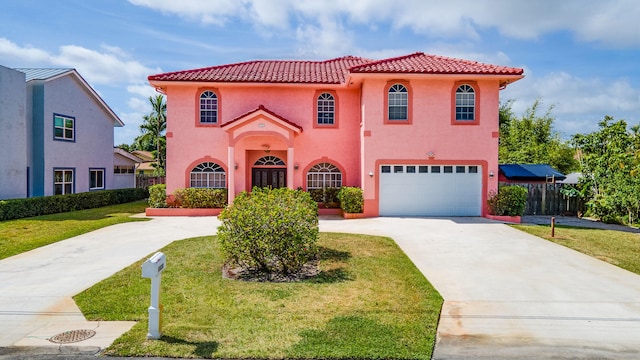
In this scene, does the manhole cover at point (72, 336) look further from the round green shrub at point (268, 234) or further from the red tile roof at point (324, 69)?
the red tile roof at point (324, 69)

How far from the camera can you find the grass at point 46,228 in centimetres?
1158

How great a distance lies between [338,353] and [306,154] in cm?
1538

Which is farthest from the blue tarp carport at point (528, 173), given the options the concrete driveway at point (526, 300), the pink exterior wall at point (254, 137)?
the concrete driveway at point (526, 300)

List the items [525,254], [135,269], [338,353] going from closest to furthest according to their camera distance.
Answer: [338,353] → [135,269] → [525,254]

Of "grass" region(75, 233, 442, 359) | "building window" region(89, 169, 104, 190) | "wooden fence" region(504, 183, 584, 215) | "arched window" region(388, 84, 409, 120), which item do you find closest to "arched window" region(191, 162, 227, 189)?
"arched window" region(388, 84, 409, 120)

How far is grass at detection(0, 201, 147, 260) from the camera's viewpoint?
11.6 metres

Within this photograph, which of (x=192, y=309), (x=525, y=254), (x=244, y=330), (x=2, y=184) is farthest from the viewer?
(x=2, y=184)

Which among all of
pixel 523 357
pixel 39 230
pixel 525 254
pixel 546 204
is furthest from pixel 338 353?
pixel 546 204

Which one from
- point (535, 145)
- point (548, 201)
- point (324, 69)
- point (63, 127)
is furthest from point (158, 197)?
point (535, 145)

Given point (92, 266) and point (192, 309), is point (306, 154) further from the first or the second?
point (192, 309)

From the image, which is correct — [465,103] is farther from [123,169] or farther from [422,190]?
[123,169]

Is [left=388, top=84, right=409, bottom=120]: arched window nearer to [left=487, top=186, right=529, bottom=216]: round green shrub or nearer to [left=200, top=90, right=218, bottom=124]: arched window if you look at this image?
[left=487, top=186, right=529, bottom=216]: round green shrub

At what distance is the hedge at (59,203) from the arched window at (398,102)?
54.1ft

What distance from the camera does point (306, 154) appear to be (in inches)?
782
